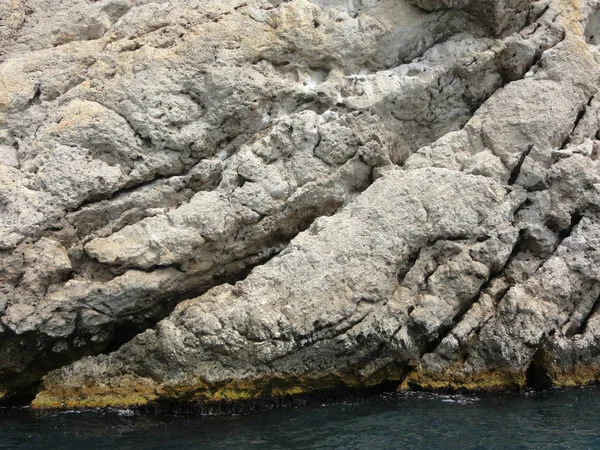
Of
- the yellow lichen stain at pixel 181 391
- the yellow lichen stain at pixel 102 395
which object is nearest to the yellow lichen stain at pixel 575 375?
the yellow lichen stain at pixel 181 391

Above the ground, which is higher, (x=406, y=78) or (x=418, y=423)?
(x=406, y=78)

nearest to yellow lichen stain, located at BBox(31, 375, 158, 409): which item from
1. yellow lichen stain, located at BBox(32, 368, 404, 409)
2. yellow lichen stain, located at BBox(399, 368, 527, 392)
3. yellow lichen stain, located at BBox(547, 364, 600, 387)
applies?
yellow lichen stain, located at BBox(32, 368, 404, 409)

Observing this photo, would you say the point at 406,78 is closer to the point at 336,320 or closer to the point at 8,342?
the point at 336,320

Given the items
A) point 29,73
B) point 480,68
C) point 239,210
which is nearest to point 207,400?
point 239,210

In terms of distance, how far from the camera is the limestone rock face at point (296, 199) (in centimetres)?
1450

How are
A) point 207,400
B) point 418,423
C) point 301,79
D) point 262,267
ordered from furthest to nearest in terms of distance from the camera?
point 301,79 < point 262,267 < point 207,400 < point 418,423

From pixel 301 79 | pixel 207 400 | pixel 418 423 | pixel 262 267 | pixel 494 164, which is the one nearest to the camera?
→ pixel 418 423

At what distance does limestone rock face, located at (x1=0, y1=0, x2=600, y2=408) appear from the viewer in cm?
1450

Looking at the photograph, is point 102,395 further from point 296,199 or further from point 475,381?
point 475,381

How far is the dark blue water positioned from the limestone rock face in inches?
26.3

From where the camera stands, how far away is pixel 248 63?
1756cm

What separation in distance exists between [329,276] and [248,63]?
7.04 m

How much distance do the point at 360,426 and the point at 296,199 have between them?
6403 millimetres

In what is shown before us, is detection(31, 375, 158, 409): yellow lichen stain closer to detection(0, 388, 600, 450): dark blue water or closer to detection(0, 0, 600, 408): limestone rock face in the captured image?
detection(0, 0, 600, 408): limestone rock face
